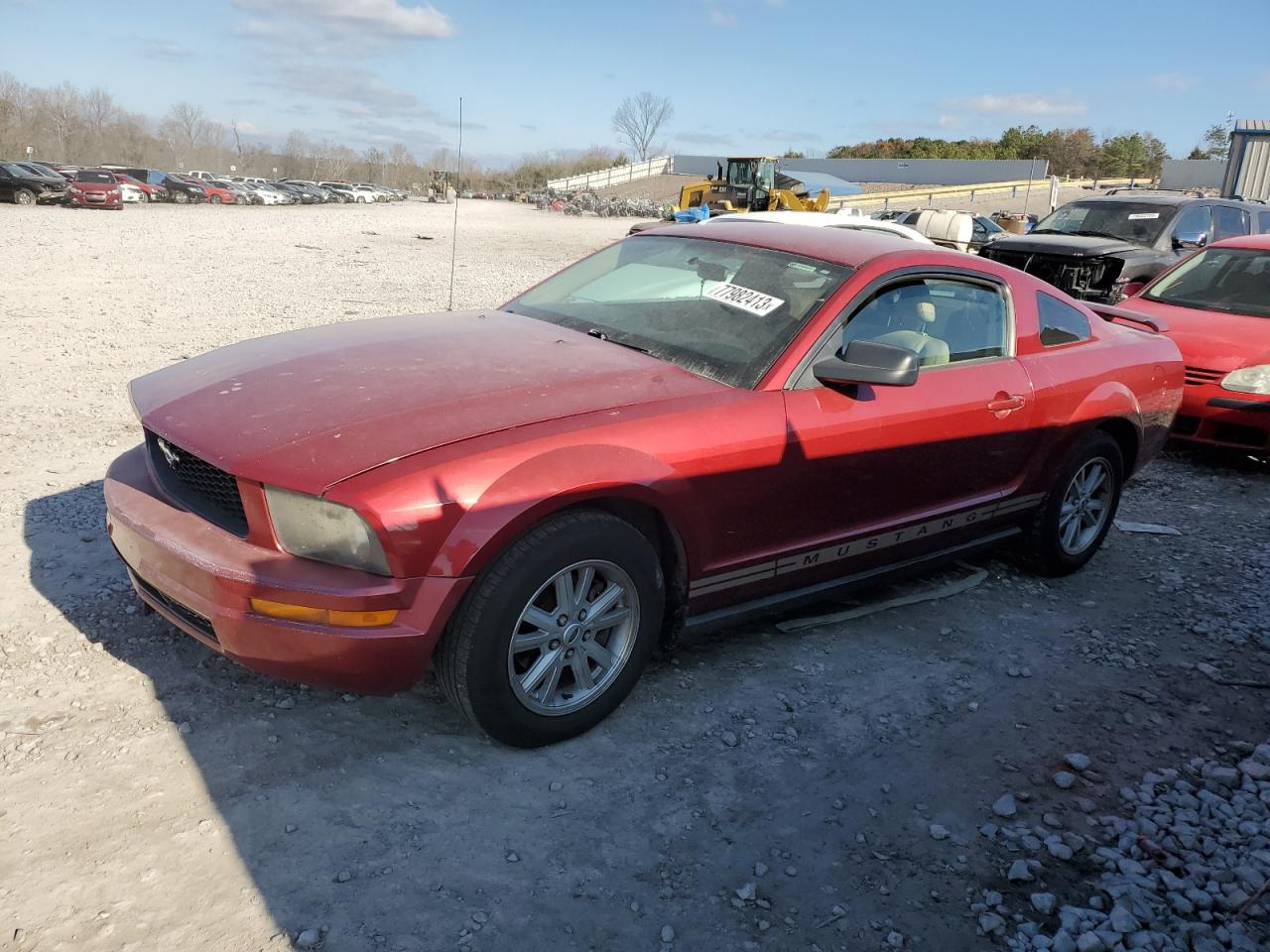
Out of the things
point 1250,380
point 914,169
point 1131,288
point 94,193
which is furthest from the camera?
point 914,169

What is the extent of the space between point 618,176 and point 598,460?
239 ft

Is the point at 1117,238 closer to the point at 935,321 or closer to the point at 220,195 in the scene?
the point at 935,321

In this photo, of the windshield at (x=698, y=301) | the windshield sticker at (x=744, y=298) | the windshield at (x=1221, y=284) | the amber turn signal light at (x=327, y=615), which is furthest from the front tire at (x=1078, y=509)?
the windshield at (x=1221, y=284)

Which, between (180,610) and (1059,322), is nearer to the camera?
(180,610)

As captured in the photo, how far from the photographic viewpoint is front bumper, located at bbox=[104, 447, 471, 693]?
8.40ft

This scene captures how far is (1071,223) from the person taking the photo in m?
11.8

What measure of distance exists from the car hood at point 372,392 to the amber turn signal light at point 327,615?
33 cm

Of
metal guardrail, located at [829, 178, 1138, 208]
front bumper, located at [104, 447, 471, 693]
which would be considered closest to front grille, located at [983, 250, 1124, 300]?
front bumper, located at [104, 447, 471, 693]

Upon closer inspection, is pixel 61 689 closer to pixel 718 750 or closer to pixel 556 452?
pixel 556 452

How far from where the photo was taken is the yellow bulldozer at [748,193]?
27.3 m

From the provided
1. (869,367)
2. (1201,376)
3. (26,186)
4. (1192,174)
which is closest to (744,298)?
(869,367)

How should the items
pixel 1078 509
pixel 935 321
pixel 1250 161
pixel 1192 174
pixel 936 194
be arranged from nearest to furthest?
pixel 935 321
pixel 1078 509
pixel 1250 161
pixel 936 194
pixel 1192 174

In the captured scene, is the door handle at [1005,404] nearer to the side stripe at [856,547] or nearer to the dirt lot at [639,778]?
the side stripe at [856,547]

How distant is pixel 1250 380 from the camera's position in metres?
6.50
